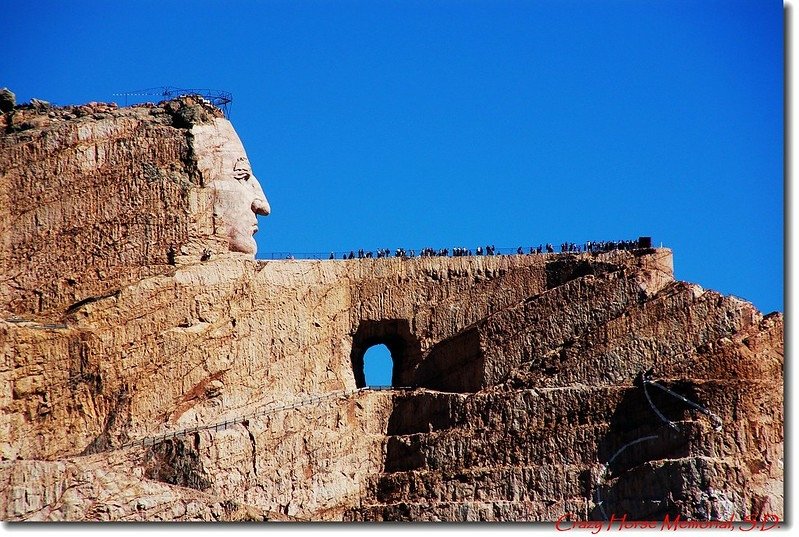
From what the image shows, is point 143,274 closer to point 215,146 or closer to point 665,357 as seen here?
point 215,146

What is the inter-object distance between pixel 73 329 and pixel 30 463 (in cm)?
876

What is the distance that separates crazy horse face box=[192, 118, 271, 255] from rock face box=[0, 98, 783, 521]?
9 cm

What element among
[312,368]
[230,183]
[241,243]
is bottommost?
[312,368]

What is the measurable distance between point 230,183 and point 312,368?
683 centimetres

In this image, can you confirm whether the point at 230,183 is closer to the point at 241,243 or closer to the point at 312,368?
the point at 241,243

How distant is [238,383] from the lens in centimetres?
Result: 9812

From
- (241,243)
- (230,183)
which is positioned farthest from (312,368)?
(230,183)

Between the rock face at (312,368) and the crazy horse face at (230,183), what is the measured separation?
3.7 inches

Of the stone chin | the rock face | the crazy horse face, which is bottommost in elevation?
the rock face

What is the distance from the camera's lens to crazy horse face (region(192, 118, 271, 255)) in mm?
101250

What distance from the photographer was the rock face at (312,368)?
91938 mm

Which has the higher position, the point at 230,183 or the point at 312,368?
the point at 230,183

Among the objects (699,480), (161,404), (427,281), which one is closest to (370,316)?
(427,281)

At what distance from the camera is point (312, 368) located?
10019 centimetres
